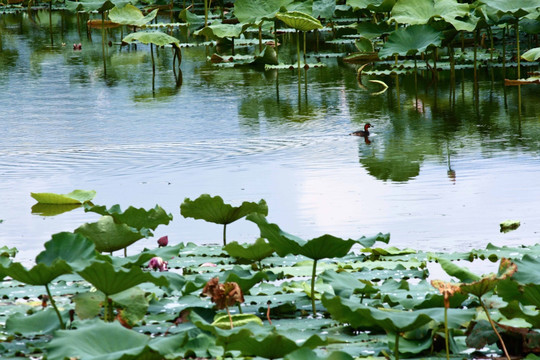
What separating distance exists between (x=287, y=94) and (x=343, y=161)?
269cm

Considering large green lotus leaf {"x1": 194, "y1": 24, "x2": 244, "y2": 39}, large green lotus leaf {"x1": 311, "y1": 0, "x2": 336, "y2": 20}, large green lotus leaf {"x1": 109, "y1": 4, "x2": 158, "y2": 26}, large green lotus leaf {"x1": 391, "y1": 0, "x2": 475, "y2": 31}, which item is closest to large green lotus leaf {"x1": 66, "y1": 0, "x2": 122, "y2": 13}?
large green lotus leaf {"x1": 109, "y1": 4, "x2": 158, "y2": 26}

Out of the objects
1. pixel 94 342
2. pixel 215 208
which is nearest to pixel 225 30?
pixel 215 208

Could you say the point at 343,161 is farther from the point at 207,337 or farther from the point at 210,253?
the point at 207,337

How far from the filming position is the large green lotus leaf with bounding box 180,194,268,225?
3.05m

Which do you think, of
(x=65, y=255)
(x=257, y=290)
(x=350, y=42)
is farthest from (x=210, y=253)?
(x=350, y=42)

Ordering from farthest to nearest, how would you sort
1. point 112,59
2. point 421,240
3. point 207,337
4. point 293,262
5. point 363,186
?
1. point 112,59
2. point 363,186
3. point 421,240
4. point 293,262
5. point 207,337

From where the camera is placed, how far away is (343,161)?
5113mm

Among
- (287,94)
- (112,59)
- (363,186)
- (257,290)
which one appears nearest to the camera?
(257,290)

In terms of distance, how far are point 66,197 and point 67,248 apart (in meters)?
2.04

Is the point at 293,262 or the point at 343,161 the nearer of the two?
the point at 293,262

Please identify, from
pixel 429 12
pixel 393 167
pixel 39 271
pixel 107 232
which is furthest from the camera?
pixel 429 12

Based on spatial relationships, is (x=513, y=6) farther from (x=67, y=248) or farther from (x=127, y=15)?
(x=67, y=248)

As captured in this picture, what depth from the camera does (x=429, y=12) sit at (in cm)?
841

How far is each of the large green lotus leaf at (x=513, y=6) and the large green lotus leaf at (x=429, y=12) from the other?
297 mm
